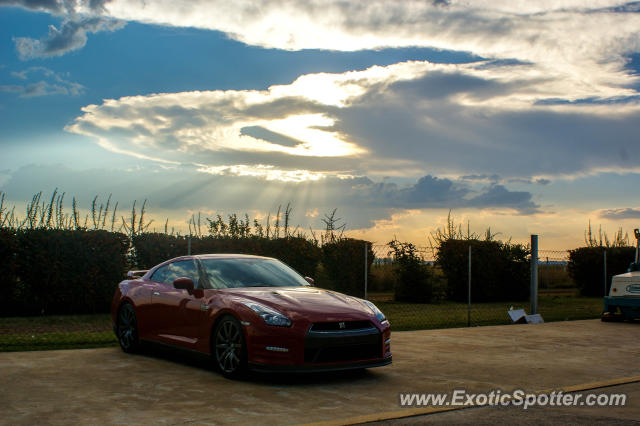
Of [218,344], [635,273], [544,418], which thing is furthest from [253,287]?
[635,273]

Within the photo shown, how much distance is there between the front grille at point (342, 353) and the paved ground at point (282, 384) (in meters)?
0.28

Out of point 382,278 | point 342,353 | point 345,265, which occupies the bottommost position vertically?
point 342,353

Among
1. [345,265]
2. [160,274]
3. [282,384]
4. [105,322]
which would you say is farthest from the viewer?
[345,265]

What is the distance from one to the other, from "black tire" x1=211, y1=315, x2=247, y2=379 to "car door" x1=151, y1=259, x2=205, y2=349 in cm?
41

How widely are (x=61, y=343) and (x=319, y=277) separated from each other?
32.8 ft

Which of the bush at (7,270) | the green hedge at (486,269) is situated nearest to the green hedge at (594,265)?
the green hedge at (486,269)

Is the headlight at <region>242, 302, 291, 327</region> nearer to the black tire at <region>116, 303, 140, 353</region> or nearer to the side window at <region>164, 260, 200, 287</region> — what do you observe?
the side window at <region>164, 260, 200, 287</region>

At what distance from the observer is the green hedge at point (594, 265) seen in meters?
28.3

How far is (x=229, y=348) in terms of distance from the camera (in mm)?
7648

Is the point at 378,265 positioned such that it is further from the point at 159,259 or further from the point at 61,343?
the point at 61,343

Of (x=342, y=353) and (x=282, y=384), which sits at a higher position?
(x=342, y=353)

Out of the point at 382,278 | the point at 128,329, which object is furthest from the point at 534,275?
the point at 128,329

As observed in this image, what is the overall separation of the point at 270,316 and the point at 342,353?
0.89m

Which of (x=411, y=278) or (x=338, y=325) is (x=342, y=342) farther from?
(x=411, y=278)
